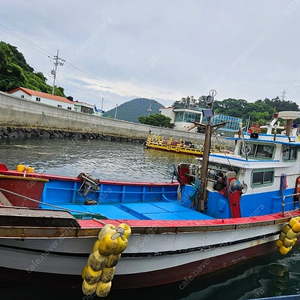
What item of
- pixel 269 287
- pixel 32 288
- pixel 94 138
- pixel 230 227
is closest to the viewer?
pixel 32 288

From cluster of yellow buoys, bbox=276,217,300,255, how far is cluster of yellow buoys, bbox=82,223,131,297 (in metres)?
4.95

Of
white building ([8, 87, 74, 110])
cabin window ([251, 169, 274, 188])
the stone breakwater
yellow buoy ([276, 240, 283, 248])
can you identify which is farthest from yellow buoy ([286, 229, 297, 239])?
white building ([8, 87, 74, 110])

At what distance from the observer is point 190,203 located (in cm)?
783

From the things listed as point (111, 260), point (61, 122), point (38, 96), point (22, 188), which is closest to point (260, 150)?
point (111, 260)

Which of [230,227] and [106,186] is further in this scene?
[106,186]

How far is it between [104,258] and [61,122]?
38.4 metres

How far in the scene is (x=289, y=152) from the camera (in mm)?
8281

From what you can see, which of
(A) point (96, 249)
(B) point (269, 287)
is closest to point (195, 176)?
(B) point (269, 287)

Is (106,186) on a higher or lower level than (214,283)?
higher

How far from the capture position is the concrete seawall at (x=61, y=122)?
97.4ft

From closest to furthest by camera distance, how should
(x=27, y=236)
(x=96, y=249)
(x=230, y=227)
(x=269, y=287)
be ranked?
(x=27, y=236), (x=96, y=249), (x=230, y=227), (x=269, y=287)

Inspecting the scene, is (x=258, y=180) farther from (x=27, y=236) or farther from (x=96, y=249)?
(x=27, y=236)

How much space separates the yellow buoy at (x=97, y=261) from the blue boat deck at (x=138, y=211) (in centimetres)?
236

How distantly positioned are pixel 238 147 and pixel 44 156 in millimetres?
15974
